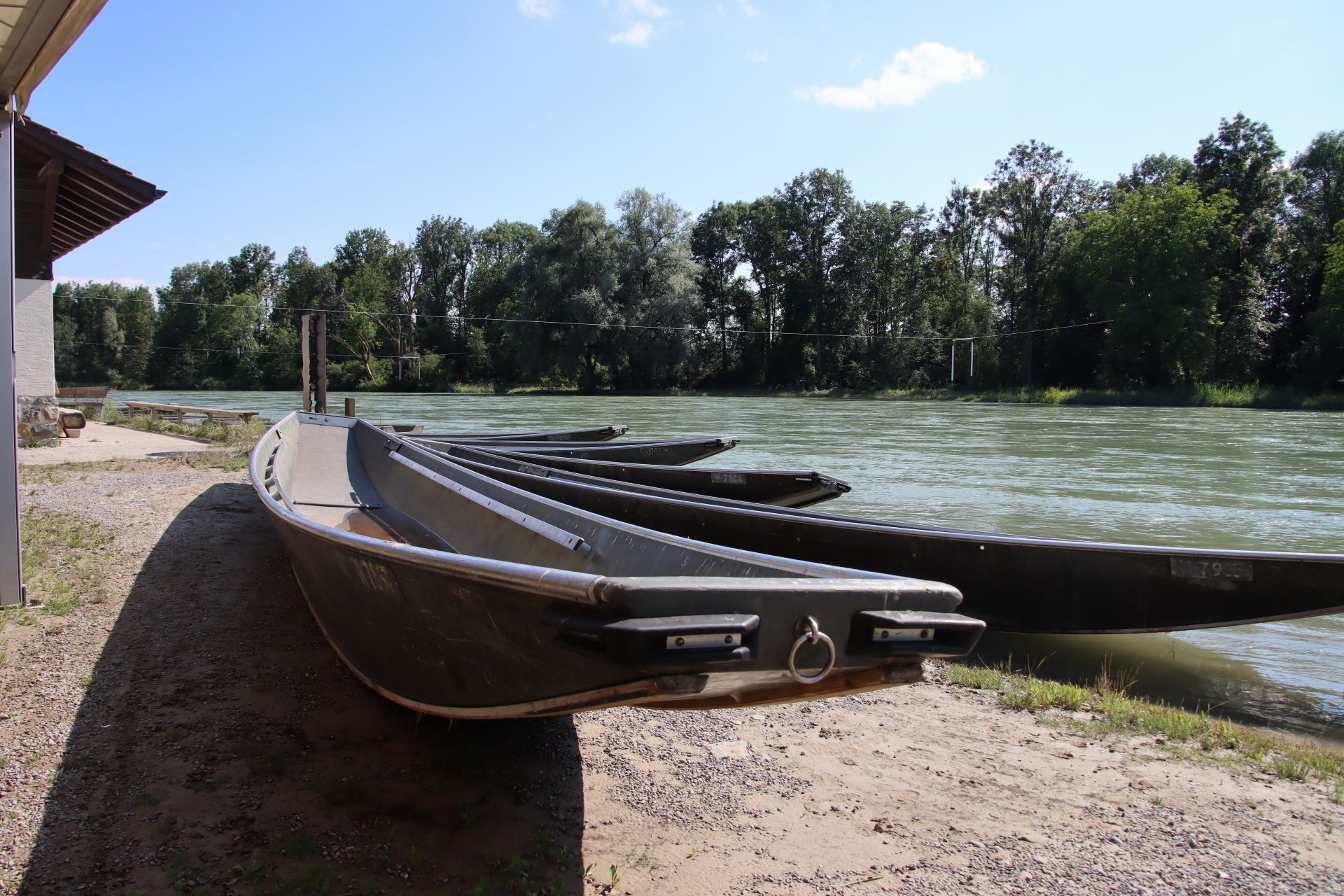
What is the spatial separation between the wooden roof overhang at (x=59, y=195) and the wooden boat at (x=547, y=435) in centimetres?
376

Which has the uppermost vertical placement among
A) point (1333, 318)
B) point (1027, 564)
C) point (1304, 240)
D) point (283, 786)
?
point (1304, 240)

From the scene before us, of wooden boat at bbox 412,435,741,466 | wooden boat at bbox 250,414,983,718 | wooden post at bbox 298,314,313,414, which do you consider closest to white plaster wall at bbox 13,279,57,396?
wooden post at bbox 298,314,313,414

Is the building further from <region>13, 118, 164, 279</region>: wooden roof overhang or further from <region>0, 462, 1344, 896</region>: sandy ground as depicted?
<region>0, 462, 1344, 896</region>: sandy ground

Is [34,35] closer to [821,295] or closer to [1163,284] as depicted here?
[1163,284]

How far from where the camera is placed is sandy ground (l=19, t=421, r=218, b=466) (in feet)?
34.2

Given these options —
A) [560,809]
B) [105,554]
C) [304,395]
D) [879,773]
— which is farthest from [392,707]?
[304,395]

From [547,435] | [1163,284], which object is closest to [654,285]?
[1163,284]

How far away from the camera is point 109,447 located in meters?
12.1

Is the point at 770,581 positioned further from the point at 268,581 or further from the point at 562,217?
the point at 562,217

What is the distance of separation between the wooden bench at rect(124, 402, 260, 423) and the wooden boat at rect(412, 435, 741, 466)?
1094 centimetres

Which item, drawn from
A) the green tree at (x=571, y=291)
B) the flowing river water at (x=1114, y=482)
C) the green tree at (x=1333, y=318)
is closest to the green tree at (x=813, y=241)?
the green tree at (x=571, y=291)

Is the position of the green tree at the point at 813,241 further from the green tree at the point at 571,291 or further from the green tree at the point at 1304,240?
the green tree at the point at 1304,240

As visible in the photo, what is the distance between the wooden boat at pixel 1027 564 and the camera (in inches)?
178

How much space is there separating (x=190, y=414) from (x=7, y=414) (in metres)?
16.2
